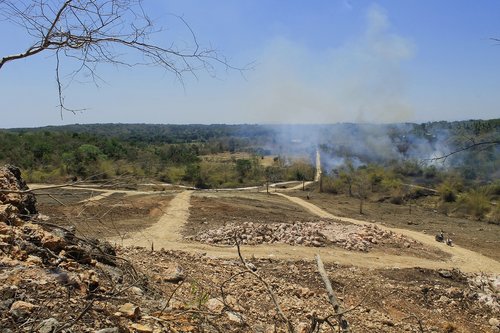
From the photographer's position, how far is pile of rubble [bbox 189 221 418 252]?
14.1 metres

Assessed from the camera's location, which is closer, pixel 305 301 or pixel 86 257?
pixel 86 257

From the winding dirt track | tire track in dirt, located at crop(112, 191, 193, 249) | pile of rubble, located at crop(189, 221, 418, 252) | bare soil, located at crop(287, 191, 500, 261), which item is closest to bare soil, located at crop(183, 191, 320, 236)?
tire track in dirt, located at crop(112, 191, 193, 249)

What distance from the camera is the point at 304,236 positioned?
14.8m

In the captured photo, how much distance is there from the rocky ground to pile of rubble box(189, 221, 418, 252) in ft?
7.26

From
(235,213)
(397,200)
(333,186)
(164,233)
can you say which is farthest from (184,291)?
(333,186)

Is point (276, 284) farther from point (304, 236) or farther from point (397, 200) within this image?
point (397, 200)

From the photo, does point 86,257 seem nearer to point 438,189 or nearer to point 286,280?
point 286,280

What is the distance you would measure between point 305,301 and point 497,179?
30734mm

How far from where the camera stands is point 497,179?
33.2m

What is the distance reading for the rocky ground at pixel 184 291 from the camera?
3721mm

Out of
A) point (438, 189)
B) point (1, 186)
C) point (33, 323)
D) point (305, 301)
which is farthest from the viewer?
point (438, 189)

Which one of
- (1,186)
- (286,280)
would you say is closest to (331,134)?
(286,280)

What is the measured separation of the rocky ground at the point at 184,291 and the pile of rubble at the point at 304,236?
7.26 feet

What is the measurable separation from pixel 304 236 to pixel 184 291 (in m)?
8.75
